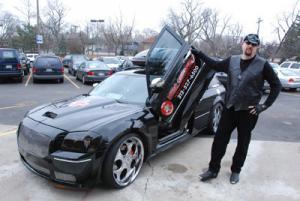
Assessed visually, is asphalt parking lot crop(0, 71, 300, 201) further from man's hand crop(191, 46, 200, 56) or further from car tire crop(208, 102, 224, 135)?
man's hand crop(191, 46, 200, 56)

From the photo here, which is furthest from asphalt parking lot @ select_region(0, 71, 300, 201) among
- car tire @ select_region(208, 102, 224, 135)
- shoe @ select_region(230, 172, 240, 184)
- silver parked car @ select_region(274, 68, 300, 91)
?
silver parked car @ select_region(274, 68, 300, 91)

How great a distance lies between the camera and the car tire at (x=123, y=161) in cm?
315

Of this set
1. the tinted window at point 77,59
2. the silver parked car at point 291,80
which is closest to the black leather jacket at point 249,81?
the silver parked car at point 291,80

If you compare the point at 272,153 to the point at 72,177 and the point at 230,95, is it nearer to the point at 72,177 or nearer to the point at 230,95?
the point at 230,95

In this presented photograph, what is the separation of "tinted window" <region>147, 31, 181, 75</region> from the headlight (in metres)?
1.49

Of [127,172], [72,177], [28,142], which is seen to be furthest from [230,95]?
[28,142]

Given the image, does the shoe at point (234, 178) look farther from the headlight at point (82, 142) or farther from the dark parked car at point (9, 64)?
the dark parked car at point (9, 64)

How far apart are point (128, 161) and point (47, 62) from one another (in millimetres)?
12255

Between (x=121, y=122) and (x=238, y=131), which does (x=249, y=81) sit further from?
(x=121, y=122)

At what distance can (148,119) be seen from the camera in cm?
368

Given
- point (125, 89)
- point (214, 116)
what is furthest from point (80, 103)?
point (214, 116)

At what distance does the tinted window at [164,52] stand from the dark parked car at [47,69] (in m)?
11.5

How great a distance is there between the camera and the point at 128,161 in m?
3.49

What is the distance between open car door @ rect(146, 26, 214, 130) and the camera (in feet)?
12.7
